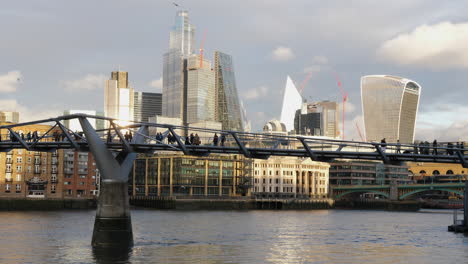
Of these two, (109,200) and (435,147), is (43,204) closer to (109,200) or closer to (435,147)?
(109,200)

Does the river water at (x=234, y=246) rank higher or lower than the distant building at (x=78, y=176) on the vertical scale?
lower

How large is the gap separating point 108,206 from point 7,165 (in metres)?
128

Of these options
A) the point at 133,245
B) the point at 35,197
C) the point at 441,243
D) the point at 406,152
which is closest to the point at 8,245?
the point at 133,245

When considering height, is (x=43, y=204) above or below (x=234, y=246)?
above

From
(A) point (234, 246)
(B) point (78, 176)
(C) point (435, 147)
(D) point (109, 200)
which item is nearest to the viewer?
(C) point (435, 147)

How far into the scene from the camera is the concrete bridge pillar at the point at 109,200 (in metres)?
65.2

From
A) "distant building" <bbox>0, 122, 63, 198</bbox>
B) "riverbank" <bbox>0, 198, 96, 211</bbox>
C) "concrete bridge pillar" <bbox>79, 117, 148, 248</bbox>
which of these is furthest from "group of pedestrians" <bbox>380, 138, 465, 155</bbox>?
"distant building" <bbox>0, 122, 63, 198</bbox>

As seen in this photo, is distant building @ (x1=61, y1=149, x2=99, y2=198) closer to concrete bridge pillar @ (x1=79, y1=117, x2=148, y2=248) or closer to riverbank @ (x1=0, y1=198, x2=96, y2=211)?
riverbank @ (x1=0, y1=198, x2=96, y2=211)

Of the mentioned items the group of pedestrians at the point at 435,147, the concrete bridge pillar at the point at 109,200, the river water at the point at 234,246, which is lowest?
the river water at the point at 234,246

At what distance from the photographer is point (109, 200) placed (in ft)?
214

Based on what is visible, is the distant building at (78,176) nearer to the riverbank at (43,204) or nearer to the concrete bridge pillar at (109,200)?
the riverbank at (43,204)

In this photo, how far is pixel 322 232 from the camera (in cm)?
9881

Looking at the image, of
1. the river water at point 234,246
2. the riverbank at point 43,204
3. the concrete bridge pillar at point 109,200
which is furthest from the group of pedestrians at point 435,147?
the riverbank at point 43,204

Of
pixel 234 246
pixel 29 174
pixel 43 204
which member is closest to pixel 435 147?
pixel 234 246
